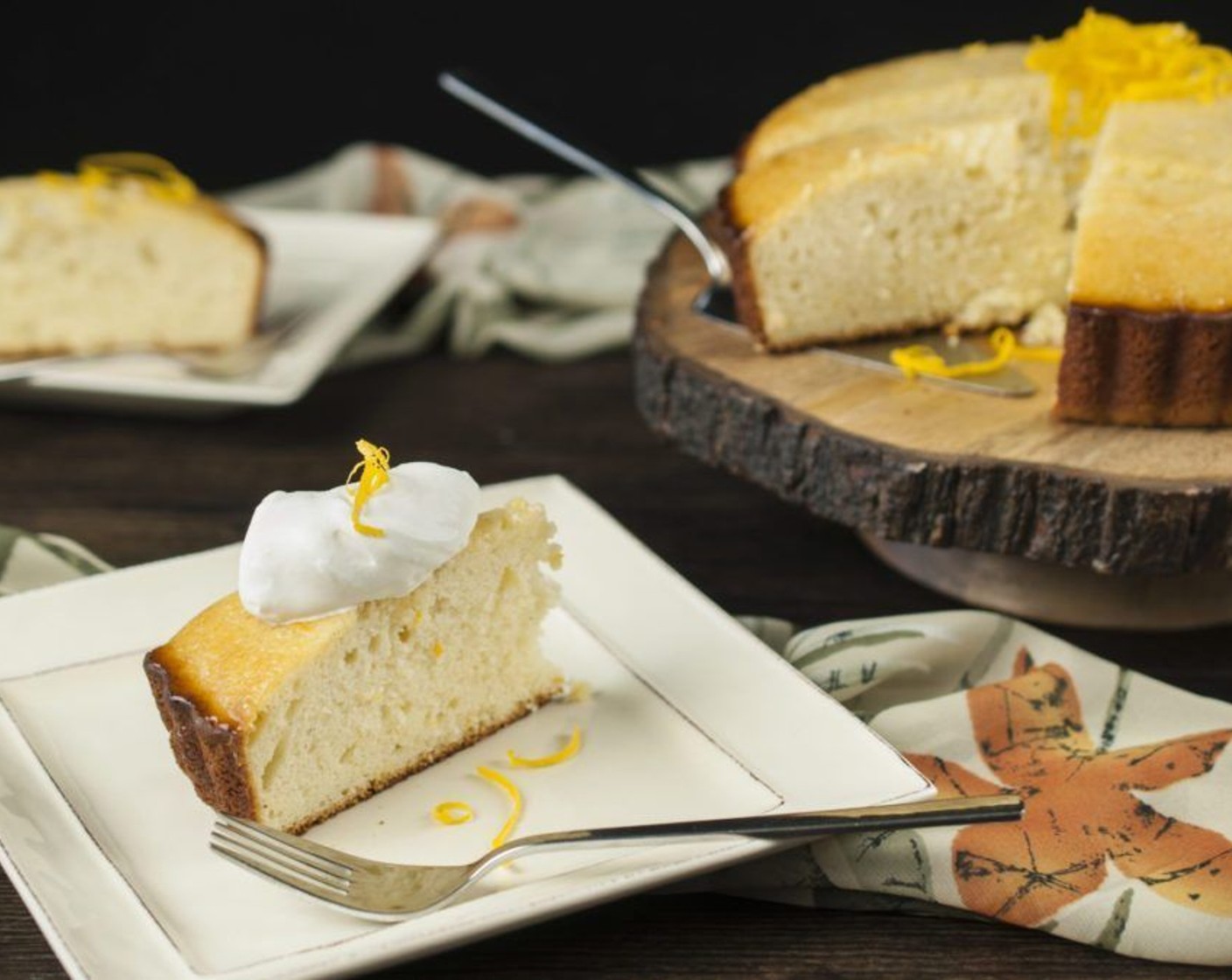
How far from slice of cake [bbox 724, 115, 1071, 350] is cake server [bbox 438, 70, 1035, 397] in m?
0.06

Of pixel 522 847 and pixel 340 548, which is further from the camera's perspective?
pixel 340 548

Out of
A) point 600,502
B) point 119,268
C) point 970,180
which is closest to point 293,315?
point 119,268

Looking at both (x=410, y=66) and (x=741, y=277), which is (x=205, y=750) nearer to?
(x=741, y=277)

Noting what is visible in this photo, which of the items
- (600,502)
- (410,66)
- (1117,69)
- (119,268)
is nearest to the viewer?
(1117,69)

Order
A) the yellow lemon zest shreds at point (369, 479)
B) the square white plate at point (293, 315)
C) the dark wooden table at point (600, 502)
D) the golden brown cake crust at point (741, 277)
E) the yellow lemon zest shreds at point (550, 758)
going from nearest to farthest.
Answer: the dark wooden table at point (600, 502) → the yellow lemon zest shreds at point (369, 479) → the yellow lemon zest shreds at point (550, 758) → the golden brown cake crust at point (741, 277) → the square white plate at point (293, 315)

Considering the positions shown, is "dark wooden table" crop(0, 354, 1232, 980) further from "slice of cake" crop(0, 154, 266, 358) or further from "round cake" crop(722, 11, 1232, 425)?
"round cake" crop(722, 11, 1232, 425)

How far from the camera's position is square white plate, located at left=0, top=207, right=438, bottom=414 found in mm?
3520

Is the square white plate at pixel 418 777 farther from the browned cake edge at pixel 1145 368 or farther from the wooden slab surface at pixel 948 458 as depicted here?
the browned cake edge at pixel 1145 368

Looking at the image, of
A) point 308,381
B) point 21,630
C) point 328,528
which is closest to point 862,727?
point 328,528

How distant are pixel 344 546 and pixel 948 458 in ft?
3.12

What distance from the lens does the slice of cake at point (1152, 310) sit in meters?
2.70

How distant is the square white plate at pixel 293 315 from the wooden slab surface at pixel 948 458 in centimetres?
92

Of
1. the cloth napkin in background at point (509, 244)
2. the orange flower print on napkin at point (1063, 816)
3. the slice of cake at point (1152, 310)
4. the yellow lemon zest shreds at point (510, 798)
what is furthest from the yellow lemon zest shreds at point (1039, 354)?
the yellow lemon zest shreds at point (510, 798)

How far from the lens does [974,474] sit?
2.63 m
